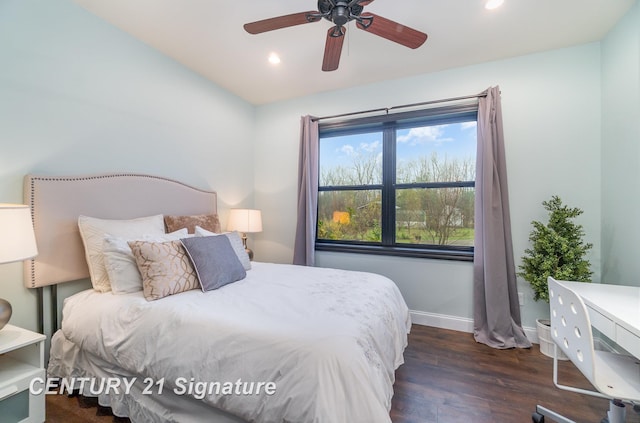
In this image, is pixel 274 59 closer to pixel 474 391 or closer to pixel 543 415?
pixel 474 391

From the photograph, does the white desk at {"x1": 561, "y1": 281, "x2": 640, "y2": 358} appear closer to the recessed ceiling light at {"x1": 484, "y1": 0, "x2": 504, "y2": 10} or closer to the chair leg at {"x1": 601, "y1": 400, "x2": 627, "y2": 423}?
the chair leg at {"x1": 601, "y1": 400, "x2": 627, "y2": 423}

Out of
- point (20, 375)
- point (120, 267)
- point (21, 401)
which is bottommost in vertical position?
point (21, 401)

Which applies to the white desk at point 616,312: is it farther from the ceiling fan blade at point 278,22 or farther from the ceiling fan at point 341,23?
the ceiling fan blade at point 278,22

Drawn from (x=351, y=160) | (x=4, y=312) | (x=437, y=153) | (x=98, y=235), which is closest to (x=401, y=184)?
(x=437, y=153)

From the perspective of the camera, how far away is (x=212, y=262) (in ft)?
6.30

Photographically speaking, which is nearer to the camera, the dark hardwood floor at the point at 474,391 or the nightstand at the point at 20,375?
the nightstand at the point at 20,375

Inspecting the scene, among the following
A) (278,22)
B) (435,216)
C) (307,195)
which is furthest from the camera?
(307,195)

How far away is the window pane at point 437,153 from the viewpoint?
2.94 m

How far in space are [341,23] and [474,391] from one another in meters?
2.53

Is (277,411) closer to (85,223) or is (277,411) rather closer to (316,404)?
(316,404)

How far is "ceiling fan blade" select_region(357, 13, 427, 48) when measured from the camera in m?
1.69

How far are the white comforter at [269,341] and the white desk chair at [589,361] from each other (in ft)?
2.87

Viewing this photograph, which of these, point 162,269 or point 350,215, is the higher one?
point 350,215

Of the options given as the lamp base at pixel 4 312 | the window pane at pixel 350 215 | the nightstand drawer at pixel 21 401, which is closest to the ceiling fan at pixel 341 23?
the window pane at pixel 350 215
